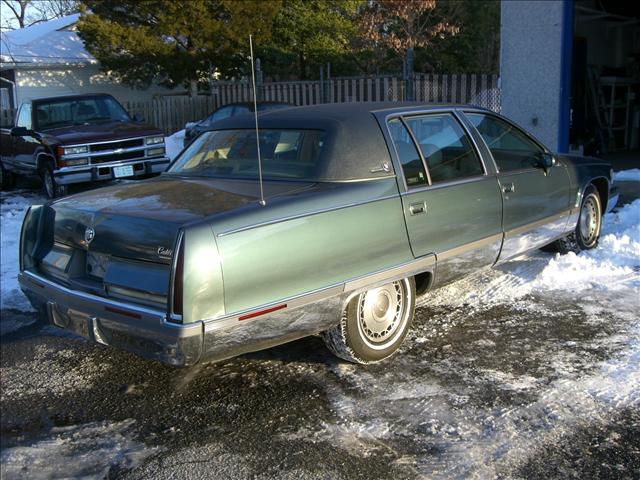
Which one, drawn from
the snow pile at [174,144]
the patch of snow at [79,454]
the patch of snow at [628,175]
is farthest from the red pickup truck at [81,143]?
the patch of snow at [79,454]

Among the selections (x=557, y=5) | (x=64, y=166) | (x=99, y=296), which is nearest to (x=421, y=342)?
(x=99, y=296)

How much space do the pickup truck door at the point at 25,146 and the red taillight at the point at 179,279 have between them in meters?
9.08

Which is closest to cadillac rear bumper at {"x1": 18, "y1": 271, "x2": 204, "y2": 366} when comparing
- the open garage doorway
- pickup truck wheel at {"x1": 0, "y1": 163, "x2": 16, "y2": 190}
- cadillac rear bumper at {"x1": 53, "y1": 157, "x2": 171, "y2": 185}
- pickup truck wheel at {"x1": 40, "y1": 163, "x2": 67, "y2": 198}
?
cadillac rear bumper at {"x1": 53, "y1": 157, "x2": 171, "y2": 185}

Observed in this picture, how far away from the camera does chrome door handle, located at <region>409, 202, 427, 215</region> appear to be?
4336 mm

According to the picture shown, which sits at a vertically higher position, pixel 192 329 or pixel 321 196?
pixel 321 196

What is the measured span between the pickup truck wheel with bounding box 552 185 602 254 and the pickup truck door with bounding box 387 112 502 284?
5.61ft

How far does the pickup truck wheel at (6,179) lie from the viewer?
523 inches

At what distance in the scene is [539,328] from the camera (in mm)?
4887

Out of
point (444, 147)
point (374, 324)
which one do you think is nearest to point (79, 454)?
point (374, 324)

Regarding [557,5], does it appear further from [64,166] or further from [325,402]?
[325,402]

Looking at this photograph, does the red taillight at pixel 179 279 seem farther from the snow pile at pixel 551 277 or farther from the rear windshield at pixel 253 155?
the snow pile at pixel 551 277

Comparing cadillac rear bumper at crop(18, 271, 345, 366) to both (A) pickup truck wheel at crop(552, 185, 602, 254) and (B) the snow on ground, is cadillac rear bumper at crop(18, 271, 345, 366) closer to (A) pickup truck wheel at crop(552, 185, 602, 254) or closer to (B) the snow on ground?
(B) the snow on ground

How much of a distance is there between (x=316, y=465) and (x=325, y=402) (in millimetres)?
663

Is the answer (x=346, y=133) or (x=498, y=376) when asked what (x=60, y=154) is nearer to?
(x=346, y=133)
